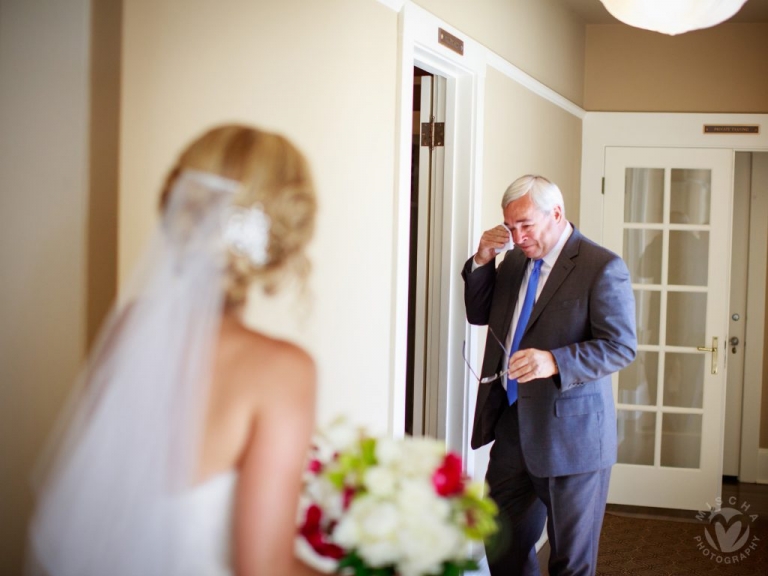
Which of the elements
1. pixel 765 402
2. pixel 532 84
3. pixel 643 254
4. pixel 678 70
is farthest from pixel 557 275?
pixel 765 402

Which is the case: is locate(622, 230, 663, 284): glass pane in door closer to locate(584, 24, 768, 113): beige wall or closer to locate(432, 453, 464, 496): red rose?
locate(584, 24, 768, 113): beige wall

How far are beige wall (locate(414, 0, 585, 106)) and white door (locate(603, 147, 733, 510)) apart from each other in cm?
64

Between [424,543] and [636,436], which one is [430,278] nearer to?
[424,543]

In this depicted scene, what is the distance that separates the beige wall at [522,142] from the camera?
3438 millimetres

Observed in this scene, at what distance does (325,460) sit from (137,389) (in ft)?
1.30

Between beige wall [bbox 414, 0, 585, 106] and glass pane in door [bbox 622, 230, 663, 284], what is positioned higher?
beige wall [bbox 414, 0, 585, 106]

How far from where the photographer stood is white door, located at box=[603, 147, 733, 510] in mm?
4812

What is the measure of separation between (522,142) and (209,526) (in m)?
2.89

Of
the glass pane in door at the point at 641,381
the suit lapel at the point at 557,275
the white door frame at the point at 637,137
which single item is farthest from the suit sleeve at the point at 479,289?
the glass pane in door at the point at 641,381

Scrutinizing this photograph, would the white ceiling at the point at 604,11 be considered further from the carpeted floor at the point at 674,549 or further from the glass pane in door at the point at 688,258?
the carpeted floor at the point at 674,549

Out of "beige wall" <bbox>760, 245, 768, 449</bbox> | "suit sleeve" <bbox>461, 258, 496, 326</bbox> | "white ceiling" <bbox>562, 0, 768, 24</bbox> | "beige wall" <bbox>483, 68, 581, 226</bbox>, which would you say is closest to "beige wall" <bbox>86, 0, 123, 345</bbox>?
"suit sleeve" <bbox>461, 258, 496, 326</bbox>

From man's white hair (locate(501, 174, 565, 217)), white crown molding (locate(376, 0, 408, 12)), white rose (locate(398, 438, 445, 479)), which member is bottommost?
white rose (locate(398, 438, 445, 479))

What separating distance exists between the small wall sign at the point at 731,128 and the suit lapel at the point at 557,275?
8.38 ft

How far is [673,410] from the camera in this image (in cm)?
486
